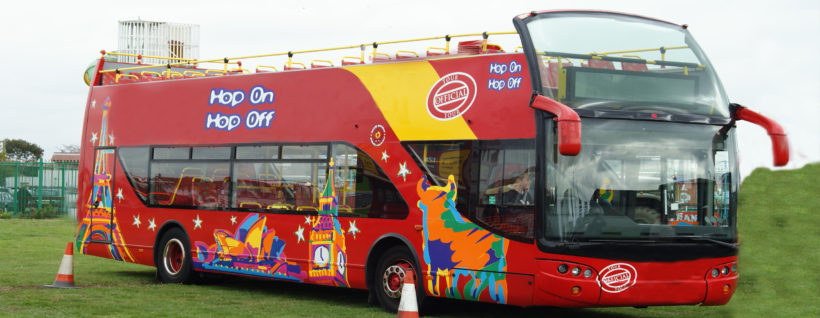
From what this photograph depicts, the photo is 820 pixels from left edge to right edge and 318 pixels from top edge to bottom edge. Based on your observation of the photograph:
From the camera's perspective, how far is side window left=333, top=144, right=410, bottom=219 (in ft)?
44.7

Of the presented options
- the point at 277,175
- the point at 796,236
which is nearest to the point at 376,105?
the point at 277,175

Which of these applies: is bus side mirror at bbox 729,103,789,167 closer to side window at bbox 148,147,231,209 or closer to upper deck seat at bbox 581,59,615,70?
upper deck seat at bbox 581,59,615,70

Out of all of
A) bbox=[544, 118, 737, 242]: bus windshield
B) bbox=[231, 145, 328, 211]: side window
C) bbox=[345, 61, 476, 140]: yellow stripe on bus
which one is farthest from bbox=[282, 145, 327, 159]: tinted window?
bbox=[544, 118, 737, 242]: bus windshield

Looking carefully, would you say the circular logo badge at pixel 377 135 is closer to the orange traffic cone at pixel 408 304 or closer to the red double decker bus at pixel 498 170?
the red double decker bus at pixel 498 170

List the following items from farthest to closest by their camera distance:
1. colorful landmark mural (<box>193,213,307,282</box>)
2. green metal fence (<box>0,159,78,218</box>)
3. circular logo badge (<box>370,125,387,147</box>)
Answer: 1. green metal fence (<box>0,159,78,218</box>)
2. colorful landmark mural (<box>193,213,307,282</box>)
3. circular logo badge (<box>370,125,387,147</box>)

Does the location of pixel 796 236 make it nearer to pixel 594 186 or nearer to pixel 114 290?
pixel 594 186

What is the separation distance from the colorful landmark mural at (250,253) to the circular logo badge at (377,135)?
2.29 meters

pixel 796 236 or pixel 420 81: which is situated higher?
pixel 420 81

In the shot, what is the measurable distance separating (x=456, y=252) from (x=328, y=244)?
2.49 meters

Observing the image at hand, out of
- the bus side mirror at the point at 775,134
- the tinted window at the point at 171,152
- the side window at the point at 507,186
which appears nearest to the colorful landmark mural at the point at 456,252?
the side window at the point at 507,186

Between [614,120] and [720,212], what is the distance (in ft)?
5.16

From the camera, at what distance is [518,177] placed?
39.3ft

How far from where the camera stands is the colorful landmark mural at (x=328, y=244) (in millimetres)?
14422

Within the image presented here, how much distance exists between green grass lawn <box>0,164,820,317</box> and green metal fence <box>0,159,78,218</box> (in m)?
16.7
